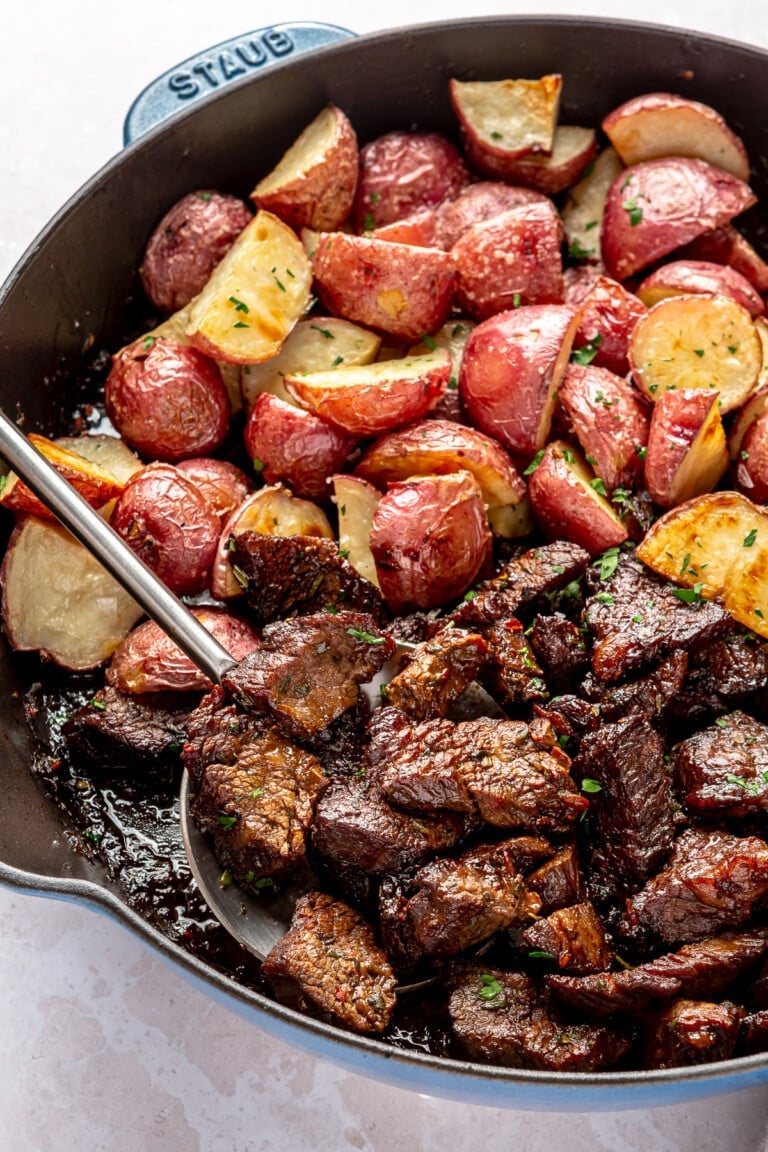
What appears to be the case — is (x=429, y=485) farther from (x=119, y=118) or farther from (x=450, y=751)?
(x=119, y=118)

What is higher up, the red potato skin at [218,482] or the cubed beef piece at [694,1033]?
the red potato skin at [218,482]

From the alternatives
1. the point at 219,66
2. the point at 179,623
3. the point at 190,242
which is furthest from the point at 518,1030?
the point at 219,66

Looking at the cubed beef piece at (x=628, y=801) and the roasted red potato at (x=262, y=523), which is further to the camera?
the roasted red potato at (x=262, y=523)

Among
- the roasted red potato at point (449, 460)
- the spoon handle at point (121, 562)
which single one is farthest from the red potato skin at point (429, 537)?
the spoon handle at point (121, 562)

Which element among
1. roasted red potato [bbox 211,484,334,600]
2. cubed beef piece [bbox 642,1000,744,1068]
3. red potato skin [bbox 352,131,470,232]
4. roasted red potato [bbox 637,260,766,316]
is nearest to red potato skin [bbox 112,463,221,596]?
roasted red potato [bbox 211,484,334,600]

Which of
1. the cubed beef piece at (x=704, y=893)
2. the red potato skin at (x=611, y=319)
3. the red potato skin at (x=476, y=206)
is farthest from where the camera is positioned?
the red potato skin at (x=476, y=206)

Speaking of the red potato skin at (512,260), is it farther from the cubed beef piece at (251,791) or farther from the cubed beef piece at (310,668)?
the cubed beef piece at (251,791)

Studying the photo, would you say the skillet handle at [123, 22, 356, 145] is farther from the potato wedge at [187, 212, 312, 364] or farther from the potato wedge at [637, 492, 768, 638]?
the potato wedge at [637, 492, 768, 638]

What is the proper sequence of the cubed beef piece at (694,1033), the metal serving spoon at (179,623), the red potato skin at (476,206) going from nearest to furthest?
1. the cubed beef piece at (694,1033)
2. the metal serving spoon at (179,623)
3. the red potato skin at (476,206)
